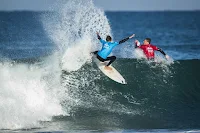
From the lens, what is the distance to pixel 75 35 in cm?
1891

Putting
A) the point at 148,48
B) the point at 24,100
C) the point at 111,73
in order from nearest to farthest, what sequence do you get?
the point at 24,100 → the point at 111,73 → the point at 148,48

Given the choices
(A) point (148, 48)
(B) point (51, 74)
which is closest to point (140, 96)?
(A) point (148, 48)

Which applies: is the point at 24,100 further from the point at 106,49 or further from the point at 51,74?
the point at 106,49

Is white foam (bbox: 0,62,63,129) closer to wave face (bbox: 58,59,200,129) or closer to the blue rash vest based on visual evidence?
wave face (bbox: 58,59,200,129)

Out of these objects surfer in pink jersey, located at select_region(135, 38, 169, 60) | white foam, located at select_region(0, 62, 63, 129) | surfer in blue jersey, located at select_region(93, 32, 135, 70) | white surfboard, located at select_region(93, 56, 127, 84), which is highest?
surfer in pink jersey, located at select_region(135, 38, 169, 60)

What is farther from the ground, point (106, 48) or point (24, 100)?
point (106, 48)

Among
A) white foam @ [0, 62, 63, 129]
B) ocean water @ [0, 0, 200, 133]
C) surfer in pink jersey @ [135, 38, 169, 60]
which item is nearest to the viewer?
white foam @ [0, 62, 63, 129]

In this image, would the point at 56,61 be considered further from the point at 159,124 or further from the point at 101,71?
the point at 159,124

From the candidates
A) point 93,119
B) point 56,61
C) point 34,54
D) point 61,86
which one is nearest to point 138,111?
point 93,119

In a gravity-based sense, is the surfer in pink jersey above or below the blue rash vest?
above

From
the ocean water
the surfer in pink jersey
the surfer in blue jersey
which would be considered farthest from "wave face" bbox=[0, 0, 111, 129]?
the surfer in pink jersey

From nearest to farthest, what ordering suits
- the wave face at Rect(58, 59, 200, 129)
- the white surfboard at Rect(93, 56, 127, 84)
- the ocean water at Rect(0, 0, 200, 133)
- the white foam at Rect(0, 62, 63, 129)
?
the white foam at Rect(0, 62, 63, 129)
the ocean water at Rect(0, 0, 200, 133)
the wave face at Rect(58, 59, 200, 129)
the white surfboard at Rect(93, 56, 127, 84)

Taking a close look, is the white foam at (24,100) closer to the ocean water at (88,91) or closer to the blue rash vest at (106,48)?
the ocean water at (88,91)

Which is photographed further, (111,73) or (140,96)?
(111,73)
